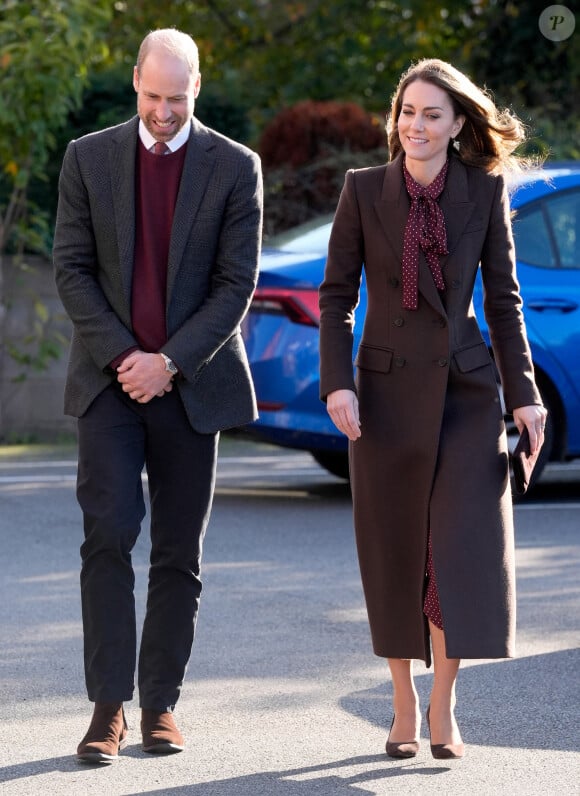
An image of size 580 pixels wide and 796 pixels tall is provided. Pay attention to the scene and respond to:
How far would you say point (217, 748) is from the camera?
4621mm

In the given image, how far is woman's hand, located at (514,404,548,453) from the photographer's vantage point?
4598 millimetres

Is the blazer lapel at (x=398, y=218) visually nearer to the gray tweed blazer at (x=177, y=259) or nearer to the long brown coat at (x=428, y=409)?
the long brown coat at (x=428, y=409)

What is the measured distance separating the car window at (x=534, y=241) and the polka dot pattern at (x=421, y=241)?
4452 mm

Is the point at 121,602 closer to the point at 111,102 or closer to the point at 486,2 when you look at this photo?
the point at 111,102

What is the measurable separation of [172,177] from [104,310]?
1.34 ft

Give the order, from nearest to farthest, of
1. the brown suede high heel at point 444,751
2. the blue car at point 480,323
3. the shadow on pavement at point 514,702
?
the brown suede high heel at point 444,751
the shadow on pavement at point 514,702
the blue car at point 480,323

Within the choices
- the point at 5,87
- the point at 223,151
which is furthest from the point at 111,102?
the point at 223,151

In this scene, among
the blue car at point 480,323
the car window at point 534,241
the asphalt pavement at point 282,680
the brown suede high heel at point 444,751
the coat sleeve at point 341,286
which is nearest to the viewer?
the asphalt pavement at point 282,680

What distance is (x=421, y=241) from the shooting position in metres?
4.52

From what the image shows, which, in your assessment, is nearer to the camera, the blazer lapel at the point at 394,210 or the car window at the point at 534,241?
the blazer lapel at the point at 394,210

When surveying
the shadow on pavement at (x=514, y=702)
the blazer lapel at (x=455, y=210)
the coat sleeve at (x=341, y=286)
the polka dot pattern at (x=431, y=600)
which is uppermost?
the blazer lapel at (x=455, y=210)

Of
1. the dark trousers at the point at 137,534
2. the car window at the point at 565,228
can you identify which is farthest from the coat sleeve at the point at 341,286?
the car window at the point at 565,228

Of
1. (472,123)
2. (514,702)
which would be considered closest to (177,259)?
(472,123)

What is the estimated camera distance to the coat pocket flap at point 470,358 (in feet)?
14.9
